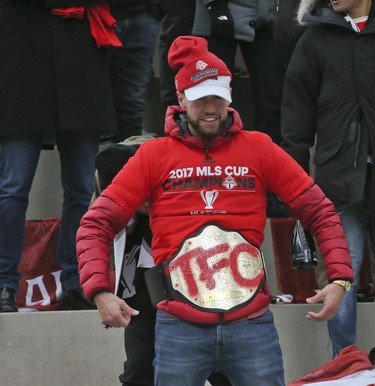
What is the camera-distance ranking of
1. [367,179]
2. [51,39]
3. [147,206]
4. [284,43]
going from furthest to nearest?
[284,43]
[51,39]
[367,179]
[147,206]

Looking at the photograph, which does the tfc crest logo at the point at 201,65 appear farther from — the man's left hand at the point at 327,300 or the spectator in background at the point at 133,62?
the spectator in background at the point at 133,62

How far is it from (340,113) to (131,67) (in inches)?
58.1

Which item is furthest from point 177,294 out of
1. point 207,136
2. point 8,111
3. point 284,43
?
point 284,43

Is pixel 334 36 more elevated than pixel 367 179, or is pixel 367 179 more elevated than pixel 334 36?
pixel 334 36

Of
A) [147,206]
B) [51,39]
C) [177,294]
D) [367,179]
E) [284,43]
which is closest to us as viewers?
[177,294]

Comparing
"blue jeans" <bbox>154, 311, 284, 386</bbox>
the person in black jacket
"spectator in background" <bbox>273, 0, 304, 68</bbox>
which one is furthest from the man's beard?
"spectator in background" <bbox>273, 0, 304, 68</bbox>

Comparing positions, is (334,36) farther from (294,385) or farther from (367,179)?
(294,385)

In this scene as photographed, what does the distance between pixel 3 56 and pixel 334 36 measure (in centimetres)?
156

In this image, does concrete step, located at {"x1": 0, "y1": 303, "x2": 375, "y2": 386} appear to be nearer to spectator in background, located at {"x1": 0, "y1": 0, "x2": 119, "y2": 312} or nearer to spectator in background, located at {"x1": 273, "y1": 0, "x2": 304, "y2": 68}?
spectator in background, located at {"x1": 0, "y1": 0, "x2": 119, "y2": 312}

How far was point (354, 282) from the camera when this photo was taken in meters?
5.14

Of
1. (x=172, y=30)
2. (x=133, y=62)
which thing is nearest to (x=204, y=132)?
(x=133, y=62)

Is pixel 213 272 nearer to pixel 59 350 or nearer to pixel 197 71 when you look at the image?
pixel 197 71

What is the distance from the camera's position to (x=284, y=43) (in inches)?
231

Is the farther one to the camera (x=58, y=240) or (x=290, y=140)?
(x=58, y=240)
